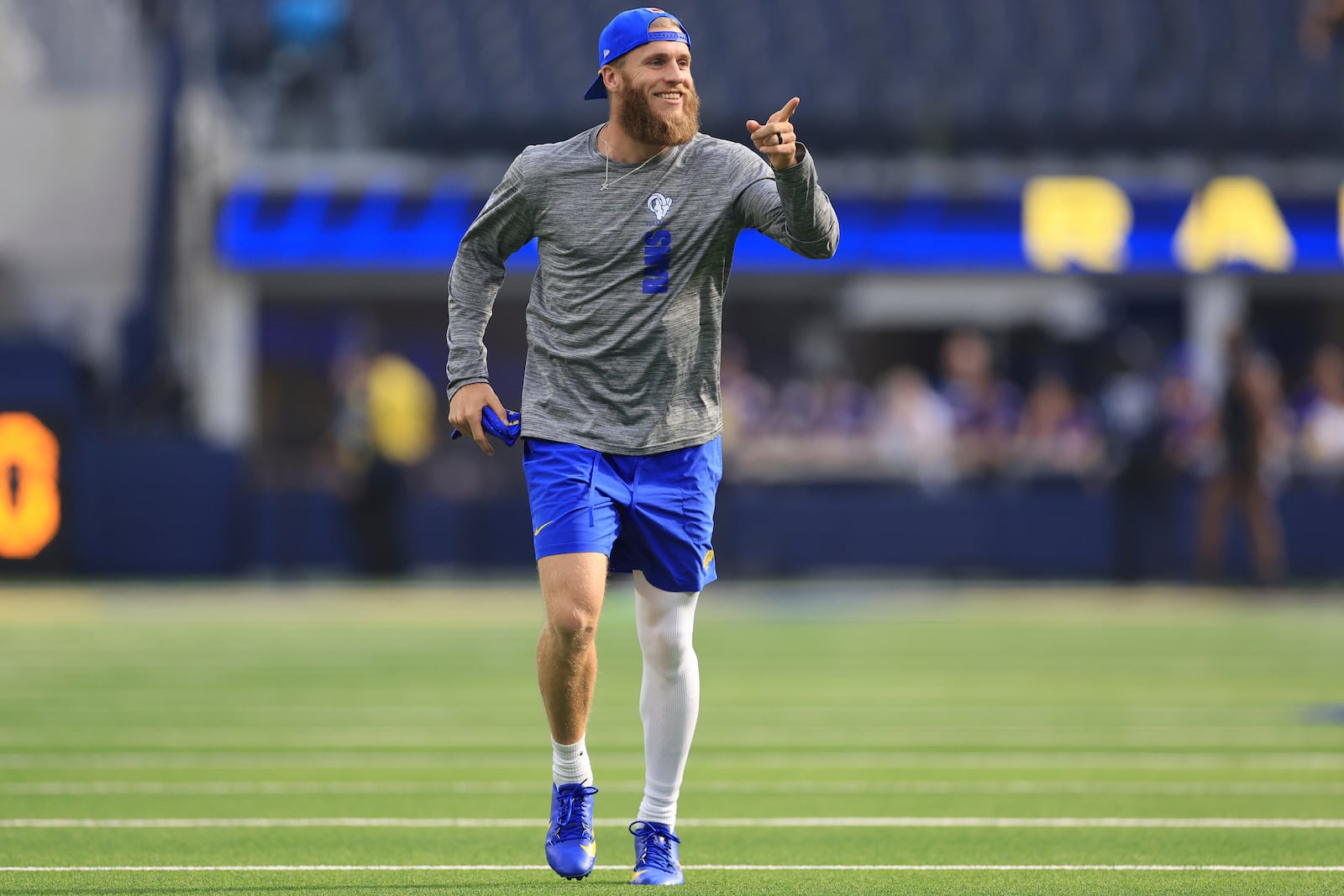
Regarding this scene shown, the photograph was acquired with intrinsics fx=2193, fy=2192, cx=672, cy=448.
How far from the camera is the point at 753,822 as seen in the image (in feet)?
23.0

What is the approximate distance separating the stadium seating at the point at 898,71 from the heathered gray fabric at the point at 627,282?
23.0m

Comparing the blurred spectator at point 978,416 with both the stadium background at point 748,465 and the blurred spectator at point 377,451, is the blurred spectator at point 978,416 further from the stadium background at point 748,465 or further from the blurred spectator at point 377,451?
the blurred spectator at point 377,451

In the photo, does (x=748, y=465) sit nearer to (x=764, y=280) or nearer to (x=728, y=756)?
(x=764, y=280)

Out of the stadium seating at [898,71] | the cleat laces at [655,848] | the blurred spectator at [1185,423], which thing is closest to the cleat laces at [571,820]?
the cleat laces at [655,848]

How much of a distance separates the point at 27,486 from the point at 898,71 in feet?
48.5

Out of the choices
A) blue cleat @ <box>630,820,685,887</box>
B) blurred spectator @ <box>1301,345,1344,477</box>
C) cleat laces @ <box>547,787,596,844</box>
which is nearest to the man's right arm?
cleat laces @ <box>547,787,596,844</box>

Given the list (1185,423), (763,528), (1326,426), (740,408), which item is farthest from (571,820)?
(1326,426)

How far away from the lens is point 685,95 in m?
5.58

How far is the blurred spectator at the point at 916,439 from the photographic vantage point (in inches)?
850

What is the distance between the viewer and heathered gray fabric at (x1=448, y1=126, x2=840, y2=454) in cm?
562

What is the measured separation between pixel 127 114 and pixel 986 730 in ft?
64.6

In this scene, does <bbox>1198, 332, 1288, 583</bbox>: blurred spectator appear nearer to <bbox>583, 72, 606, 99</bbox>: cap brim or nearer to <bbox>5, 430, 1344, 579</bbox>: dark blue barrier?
<bbox>5, 430, 1344, 579</bbox>: dark blue barrier

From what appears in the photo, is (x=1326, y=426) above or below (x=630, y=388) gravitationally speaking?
above

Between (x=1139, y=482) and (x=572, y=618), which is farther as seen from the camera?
(x=1139, y=482)
